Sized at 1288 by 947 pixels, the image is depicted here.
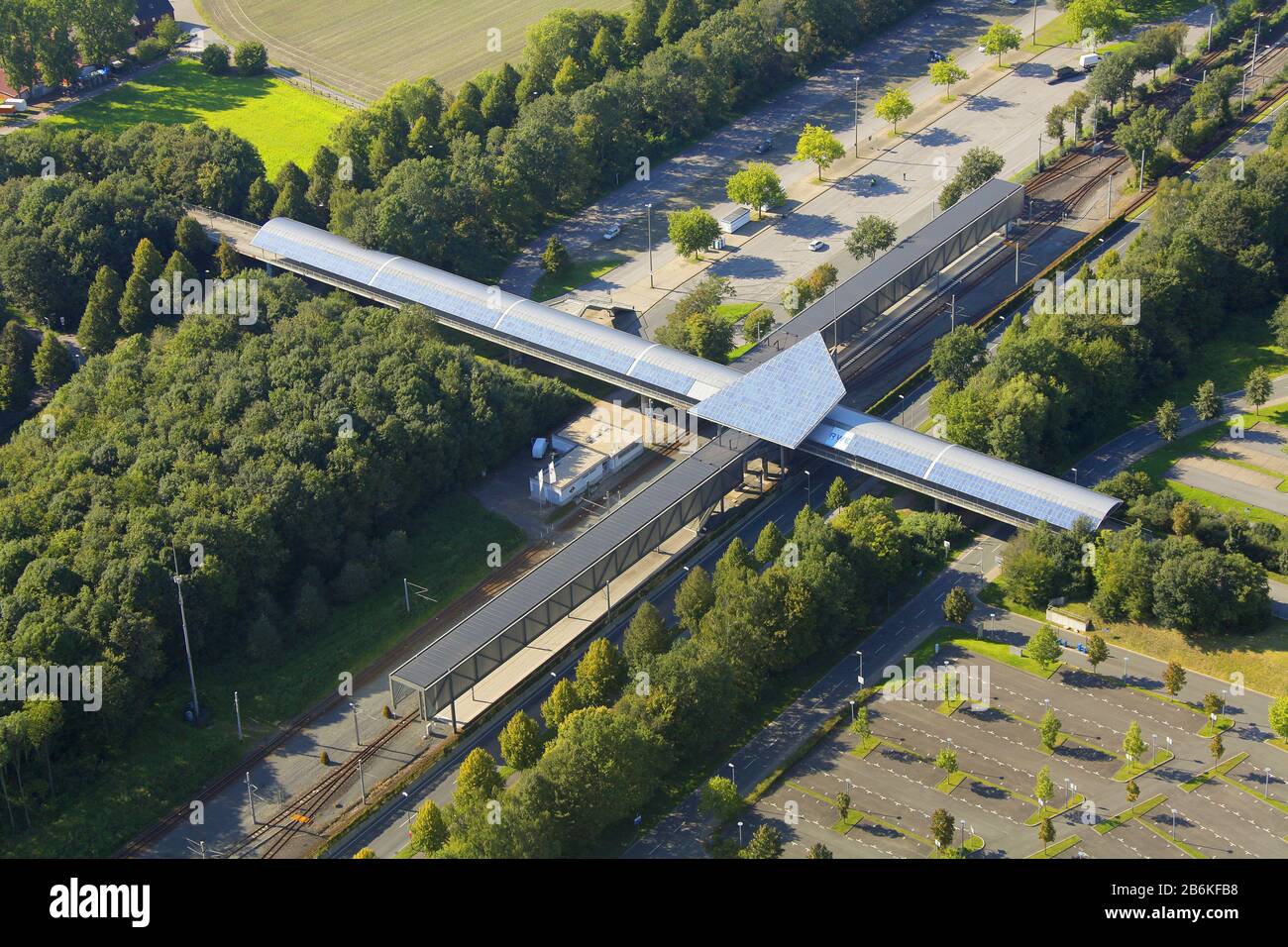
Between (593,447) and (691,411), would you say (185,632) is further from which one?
(691,411)

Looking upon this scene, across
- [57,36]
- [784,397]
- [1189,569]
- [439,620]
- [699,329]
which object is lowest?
[439,620]

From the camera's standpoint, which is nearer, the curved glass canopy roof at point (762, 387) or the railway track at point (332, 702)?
the railway track at point (332, 702)

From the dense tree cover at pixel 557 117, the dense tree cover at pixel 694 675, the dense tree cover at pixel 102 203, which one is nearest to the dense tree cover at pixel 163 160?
the dense tree cover at pixel 102 203

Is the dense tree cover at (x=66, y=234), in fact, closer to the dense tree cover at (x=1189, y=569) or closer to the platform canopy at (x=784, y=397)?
the platform canopy at (x=784, y=397)

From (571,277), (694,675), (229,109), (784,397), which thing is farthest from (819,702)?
(229,109)

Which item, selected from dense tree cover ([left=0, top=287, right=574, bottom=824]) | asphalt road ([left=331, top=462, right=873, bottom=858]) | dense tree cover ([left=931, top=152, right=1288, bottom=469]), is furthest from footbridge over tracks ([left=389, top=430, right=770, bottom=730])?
dense tree cover ([left=931, top=152, right=1288, bottom=469])

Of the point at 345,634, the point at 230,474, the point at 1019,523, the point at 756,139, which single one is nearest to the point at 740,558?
the point at 1019,523
